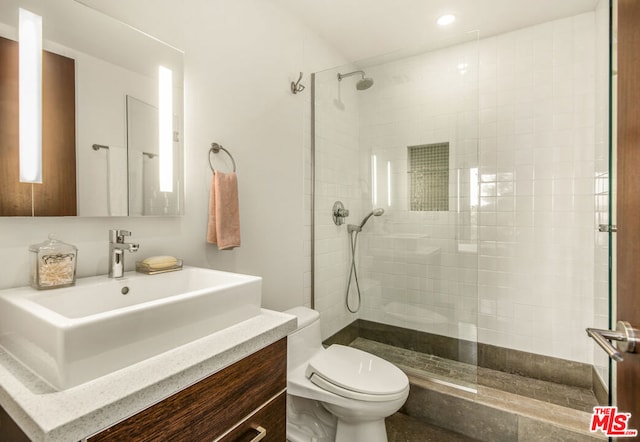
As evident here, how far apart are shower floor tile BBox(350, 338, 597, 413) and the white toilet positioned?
510 mm

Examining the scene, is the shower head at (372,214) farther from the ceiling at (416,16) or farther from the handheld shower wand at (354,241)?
the ceiling at (416,16)

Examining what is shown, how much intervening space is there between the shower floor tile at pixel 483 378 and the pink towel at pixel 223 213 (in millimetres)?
1415

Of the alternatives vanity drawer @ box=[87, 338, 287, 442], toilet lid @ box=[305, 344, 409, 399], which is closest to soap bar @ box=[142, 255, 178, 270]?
vanity drawer @ box=[87, 338, 287, 442]

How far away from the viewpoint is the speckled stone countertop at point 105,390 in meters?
0.51

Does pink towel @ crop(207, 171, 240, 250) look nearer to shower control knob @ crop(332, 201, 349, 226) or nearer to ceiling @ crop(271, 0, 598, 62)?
shower control knob @ crop(332, 201, 349, 226)

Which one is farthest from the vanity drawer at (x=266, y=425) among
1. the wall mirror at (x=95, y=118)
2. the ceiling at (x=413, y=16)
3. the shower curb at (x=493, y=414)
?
the ceiling at (x=413, y=16)

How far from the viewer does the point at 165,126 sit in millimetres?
1269

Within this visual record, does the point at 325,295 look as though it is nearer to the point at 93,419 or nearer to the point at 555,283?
the point at 555,283

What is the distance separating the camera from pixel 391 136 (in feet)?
7.07

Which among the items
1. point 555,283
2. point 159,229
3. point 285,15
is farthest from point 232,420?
point 555,283

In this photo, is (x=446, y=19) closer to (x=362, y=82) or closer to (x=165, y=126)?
(x=362, y=82)

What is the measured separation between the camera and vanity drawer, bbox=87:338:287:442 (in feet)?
1.99

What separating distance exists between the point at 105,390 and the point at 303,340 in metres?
1.14

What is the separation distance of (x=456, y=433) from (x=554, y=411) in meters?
0.54
